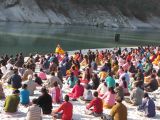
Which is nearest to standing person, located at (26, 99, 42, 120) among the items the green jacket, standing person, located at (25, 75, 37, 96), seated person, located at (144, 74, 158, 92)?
the green jacket

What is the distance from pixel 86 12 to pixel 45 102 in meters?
103

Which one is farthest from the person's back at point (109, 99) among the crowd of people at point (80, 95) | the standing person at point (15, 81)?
the standing person at point (15, 81)

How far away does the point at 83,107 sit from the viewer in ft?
56.3

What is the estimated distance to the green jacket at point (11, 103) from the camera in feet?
49.2

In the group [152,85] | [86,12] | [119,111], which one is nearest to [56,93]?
[119,111]

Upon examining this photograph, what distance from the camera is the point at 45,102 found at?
50.5ft

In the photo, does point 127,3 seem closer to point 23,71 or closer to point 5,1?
point 5,1

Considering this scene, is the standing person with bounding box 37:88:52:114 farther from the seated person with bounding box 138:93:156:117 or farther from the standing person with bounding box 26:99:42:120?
the seated person with bounding box 138:93:156:117

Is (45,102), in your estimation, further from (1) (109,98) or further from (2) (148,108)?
(2) (148,108)

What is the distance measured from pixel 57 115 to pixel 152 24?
11345 centimetres

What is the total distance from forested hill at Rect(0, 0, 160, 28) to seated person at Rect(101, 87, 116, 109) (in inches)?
3279

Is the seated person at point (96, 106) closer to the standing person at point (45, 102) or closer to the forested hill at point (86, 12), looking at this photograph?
the standing person at point (45, 102)

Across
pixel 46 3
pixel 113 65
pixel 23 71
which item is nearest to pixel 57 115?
pixel 23 71

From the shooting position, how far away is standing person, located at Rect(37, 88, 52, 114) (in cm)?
1533
